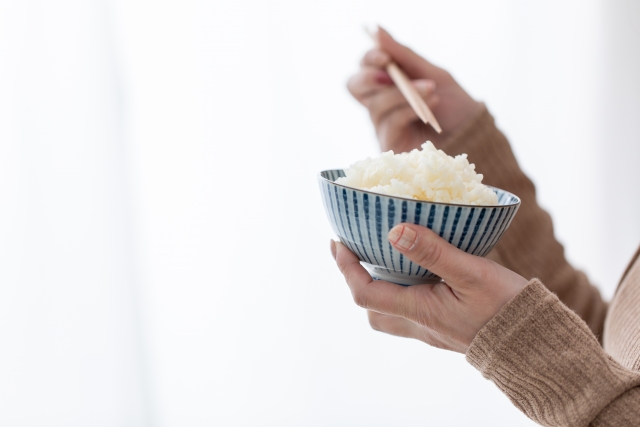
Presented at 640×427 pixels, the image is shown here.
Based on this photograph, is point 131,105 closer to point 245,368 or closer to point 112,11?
point 112,11

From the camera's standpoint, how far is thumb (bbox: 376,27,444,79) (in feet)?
3.61

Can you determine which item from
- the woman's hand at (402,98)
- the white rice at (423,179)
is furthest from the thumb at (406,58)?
the white rice at (423,179)

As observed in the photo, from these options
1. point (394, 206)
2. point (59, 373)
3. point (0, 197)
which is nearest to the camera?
point (394, 206)

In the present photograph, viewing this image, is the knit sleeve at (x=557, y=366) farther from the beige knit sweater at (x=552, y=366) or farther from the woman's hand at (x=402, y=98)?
the woman's hand at (x=402, y=98)

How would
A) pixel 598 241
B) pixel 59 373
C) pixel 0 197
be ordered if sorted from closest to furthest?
pixel 0 197
pixel 59 373
pixel 598 241

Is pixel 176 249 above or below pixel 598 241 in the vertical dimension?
above

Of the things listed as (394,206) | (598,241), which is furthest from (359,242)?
(598,241)

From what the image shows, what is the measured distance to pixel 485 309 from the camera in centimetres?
66

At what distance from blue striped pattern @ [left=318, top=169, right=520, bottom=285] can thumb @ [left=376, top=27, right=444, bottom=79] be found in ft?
1.62

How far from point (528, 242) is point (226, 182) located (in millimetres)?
891

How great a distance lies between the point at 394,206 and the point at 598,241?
6.23 feet

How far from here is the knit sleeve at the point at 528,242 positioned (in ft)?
3.81

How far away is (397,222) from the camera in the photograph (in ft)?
2.02

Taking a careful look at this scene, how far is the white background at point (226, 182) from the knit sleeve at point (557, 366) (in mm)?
1130
